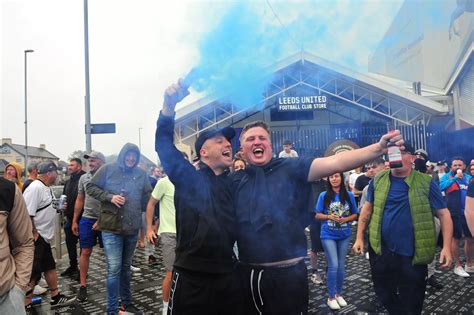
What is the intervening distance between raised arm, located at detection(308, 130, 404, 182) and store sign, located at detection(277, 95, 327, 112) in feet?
12.6

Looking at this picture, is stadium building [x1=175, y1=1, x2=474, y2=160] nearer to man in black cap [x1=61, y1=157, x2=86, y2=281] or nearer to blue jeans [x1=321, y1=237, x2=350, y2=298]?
blue jeans [x1=321, y1=237, x2=350, y2=298]

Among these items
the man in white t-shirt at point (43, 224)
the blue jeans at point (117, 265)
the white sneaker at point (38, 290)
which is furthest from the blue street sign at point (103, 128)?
the blue jeans at point (117, 265)

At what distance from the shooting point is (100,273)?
6945 mm

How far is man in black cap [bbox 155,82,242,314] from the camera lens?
2256 millimetres

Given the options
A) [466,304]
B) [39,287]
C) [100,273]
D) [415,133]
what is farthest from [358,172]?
[39,287]

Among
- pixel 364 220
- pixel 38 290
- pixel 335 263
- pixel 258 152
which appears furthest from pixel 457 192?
pixel 38 290

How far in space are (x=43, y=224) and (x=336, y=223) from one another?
389 centimetres

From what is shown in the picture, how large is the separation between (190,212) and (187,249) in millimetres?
227

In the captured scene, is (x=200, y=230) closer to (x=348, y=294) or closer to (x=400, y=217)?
(x=400, y=217)

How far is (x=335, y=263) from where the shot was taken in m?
4.78

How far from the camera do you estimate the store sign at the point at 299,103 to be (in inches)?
268

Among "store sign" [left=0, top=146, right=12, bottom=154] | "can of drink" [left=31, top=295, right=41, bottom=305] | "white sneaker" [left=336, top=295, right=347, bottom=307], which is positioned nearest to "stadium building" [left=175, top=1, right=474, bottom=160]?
"white sneaker" [left=336, top=295, right=347, bottom=307]

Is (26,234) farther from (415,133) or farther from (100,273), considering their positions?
(415,133)

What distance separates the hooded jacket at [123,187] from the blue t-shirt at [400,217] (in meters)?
2.85
